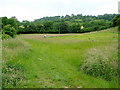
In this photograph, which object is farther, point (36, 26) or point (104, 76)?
point (36, 26)

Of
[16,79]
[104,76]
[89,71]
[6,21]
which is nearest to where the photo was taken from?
[16,79]

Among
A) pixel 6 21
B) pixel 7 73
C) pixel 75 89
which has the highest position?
pixel 6 21

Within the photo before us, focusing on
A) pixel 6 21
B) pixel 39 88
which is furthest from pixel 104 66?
pixel 6 21

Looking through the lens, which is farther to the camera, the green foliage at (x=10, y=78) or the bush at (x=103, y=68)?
the bush at (x=103, y=68)

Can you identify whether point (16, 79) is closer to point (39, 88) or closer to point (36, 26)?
point (39, 88)

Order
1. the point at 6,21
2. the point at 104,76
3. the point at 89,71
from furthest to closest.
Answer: the point at 6,21
the point at 89,71
the point at 104,76

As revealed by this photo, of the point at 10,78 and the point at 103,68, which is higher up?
the point at 103,68

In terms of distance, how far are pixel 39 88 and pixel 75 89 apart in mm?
1271

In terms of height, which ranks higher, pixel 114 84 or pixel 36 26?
pixel 36 26

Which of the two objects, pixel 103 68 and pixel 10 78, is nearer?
pixel 10 78

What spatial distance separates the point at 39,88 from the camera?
189 inches

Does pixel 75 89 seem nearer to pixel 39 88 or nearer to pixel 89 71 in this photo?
pixel 39 88

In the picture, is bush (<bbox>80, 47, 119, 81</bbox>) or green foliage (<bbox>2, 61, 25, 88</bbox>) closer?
green foliage (<bbox>2, 61, 25, 88</bbox>)

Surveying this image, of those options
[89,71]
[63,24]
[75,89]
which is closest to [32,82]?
[75,89]
